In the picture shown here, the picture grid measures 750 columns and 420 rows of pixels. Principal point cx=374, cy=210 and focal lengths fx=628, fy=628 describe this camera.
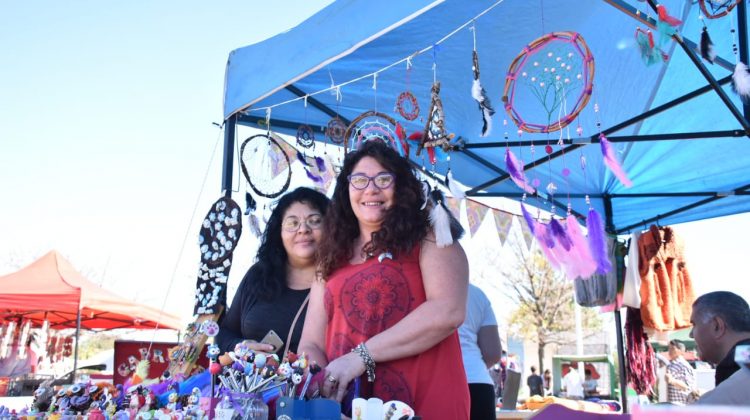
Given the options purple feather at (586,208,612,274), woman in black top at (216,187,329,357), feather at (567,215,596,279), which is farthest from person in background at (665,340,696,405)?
woman in black top at (216,187,329,357)

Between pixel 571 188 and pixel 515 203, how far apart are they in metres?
0.55

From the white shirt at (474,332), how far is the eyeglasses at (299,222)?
0.80 metres

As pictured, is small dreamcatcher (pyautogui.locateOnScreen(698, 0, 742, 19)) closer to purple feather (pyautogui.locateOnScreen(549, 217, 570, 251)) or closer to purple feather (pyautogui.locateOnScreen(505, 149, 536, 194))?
purple feather (pyautogui.locateOnScreen(505, 149, 536, 194))

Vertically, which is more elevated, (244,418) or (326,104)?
(326,104)

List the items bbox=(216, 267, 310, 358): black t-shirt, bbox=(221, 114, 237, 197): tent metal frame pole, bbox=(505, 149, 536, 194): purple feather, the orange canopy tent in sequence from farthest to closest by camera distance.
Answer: the orange canopy tent
bbox=(505, 149, 536, 194): purple feather
bbox=(221, 114, 237, 197): tent metal frame pole
bbox=(216, 267, 310, 358): black t-shirt

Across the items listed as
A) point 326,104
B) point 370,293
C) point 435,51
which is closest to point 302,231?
point 370,293

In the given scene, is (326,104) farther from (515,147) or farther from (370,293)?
(370,293)

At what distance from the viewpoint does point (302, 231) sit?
2.46 metres

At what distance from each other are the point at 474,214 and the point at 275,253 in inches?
143

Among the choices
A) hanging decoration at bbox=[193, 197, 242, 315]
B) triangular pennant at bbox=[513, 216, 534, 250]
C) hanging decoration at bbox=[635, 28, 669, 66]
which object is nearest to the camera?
hanging decoration at bbox=[635, 28, 669, 66]

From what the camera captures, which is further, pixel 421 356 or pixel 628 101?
pixel 628 101

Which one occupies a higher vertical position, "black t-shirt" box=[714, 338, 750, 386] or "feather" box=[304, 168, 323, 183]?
"feather" box=[304, 168, 323, 183]

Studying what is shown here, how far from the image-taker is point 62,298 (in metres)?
8.88

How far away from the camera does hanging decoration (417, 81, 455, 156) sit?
343 cm
